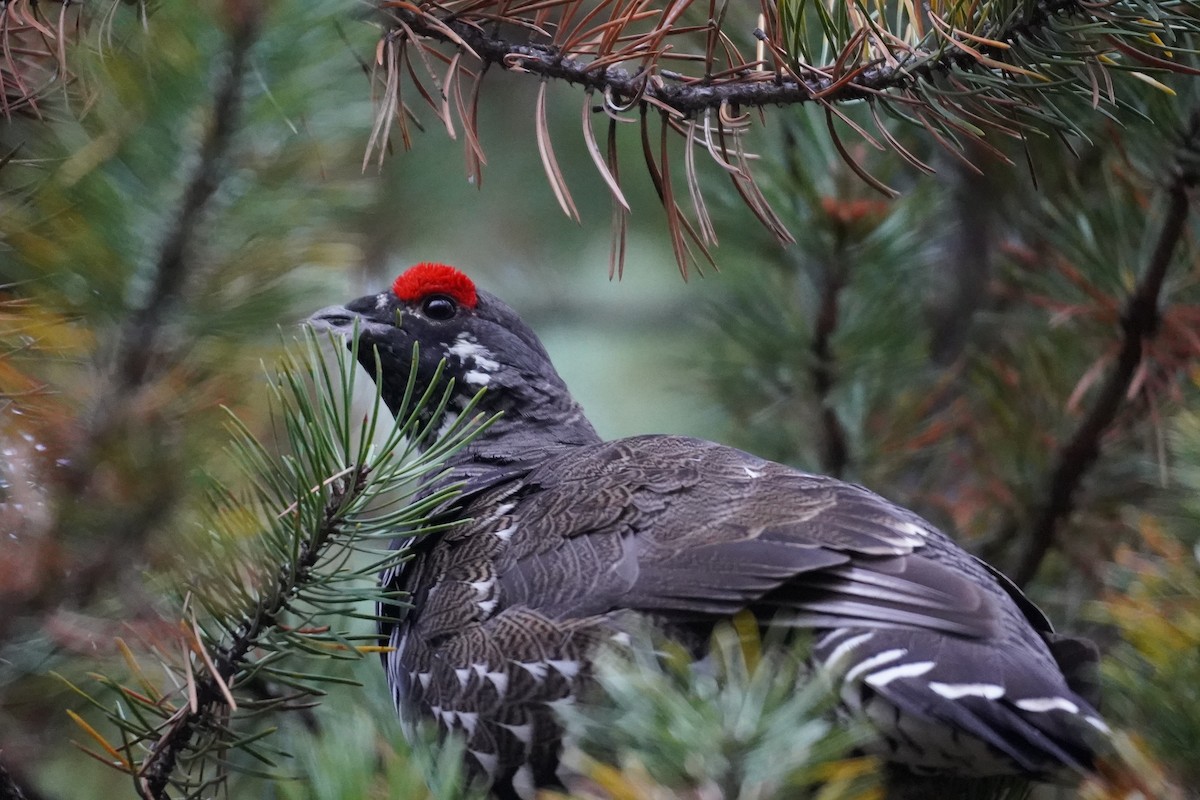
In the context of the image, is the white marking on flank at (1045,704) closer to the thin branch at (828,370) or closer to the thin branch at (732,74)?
the thin branch at (732,74)

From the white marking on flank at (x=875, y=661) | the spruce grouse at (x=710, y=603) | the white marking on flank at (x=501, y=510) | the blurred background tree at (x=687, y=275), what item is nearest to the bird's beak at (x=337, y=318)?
the blurred background tree at (x=687, y=275)

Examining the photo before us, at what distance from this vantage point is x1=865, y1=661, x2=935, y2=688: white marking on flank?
1984 millimetres

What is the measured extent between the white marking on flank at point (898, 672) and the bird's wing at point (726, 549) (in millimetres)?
92

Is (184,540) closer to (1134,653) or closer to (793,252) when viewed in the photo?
Result: (1134,653)

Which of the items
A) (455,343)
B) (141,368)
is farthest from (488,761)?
(455,343)

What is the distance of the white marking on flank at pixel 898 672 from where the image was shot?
198 centimetres

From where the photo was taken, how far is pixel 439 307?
3.44 meters

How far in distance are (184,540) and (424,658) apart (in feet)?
2.38

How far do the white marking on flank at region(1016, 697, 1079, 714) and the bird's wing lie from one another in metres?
0.18

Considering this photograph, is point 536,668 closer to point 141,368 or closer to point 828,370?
point 141,368

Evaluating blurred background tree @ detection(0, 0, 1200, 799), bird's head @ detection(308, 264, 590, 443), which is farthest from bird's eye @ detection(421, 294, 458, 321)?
blurred background tree @ detection(0, 0, 1200, 799)

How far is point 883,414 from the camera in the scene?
3666 millimetres

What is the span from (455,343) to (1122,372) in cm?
187

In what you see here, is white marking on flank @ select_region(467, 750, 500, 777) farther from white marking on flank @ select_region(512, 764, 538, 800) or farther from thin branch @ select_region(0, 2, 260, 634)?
thin branch @ select_region(0, 2, 260, 634)
